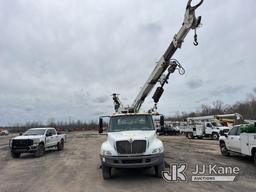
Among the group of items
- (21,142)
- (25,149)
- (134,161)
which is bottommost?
(134,161)

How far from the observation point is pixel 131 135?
1178 cm

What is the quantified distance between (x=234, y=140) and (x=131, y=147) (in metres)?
7.54

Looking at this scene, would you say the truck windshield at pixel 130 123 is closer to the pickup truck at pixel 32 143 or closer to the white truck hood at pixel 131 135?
the white truck hood at pixel 131 135

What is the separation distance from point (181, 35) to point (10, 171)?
10.1 metres

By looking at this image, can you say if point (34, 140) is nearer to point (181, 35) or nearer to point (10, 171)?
point (10, 171)

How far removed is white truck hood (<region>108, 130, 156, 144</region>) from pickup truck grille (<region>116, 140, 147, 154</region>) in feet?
0.47

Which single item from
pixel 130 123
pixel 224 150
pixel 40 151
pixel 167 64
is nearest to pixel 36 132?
pixel 40 151

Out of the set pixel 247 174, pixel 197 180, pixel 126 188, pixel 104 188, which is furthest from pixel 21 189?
pixel 247 174

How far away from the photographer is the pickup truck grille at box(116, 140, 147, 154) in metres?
11.3

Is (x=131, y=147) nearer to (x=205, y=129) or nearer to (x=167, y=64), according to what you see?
(x=167, y=64)

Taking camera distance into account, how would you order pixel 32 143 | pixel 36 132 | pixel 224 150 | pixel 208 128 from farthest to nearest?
pixel 208 128 → pixel 36 132 → pixel 32 143 → pixel 224 150

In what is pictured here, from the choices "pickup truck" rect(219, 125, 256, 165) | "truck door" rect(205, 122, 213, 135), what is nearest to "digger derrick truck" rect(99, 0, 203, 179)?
"pickup truck" rect(219, 125, 256, 165)

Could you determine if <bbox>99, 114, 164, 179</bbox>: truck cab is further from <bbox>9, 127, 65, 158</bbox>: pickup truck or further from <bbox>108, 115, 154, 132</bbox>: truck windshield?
<bbox>9, 127, 65, 158</bbox>: pickup truck

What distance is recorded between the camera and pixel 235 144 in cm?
1662
